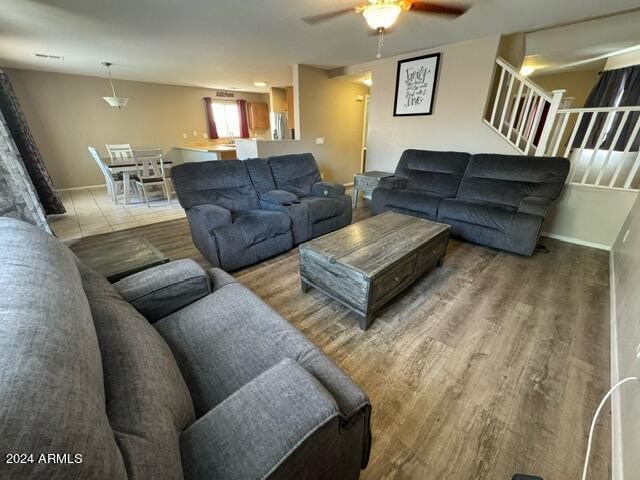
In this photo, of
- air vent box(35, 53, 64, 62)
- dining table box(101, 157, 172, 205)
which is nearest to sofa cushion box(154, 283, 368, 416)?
dining table box(101, 157, 172, 205)

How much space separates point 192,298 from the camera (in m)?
1.32

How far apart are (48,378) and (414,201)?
3294mm

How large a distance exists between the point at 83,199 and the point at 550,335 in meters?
7.04

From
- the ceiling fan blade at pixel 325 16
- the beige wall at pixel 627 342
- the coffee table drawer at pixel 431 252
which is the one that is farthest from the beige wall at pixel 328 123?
the beige wall at pixel 627 342

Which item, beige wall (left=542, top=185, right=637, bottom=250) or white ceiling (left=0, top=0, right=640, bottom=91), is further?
beige wall (left=542, top=185, right=637, bottom=250)

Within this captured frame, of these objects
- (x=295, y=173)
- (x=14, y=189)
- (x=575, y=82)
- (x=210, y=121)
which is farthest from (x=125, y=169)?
(x=575, y=82)

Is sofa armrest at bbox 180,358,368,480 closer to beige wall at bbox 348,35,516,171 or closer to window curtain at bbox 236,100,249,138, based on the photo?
beige wall at bbox 348,35,516,171

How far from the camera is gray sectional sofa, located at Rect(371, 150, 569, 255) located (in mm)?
2623

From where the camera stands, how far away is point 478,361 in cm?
154

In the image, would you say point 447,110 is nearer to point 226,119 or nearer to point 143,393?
point 143,393

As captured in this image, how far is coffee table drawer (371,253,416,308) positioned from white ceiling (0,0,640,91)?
89.8 inches

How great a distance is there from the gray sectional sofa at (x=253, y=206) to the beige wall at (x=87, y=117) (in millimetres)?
4902

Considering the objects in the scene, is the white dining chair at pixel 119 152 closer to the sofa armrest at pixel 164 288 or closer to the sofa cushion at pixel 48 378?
the sofa armrest at pixel 164 288

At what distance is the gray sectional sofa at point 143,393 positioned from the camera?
399mm
